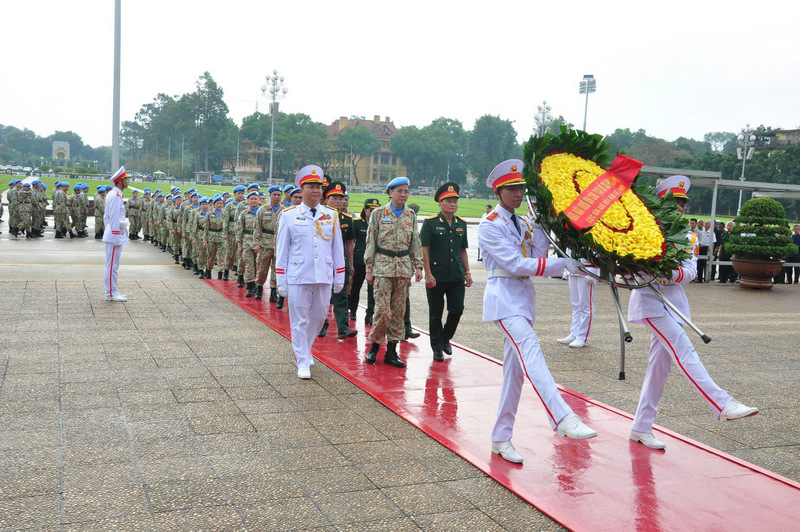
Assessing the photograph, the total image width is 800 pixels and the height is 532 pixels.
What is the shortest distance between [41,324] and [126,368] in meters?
2.68

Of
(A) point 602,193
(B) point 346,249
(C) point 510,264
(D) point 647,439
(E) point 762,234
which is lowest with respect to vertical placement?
(D) point 647,439

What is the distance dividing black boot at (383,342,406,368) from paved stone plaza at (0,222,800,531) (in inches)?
30.1

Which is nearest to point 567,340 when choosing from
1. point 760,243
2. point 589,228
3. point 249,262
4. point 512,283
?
point 512,283

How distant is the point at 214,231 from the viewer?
13938 mm

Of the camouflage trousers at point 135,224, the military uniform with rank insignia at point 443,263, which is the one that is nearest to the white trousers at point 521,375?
the military uniform with rank insignia at point 443,263

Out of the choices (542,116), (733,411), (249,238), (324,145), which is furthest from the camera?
(324,145)

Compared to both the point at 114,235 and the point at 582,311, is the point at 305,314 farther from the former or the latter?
the point at 114,235

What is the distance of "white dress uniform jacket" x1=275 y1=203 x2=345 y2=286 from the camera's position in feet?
22.5

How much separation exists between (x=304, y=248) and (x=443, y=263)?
5.36 feet

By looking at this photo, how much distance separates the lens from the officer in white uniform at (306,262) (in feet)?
22.5

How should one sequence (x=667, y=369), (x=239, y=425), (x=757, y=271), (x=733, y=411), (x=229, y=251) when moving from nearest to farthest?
(x=733, y=411)
(x=667, y=369)
(x=239, y=425)
(x=229, y=251)
(x=757, y=271)

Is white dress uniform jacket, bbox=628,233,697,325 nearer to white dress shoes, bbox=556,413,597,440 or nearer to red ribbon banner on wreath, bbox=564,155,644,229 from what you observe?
red ribbon banner on wreath, bbox=564,155,644,229

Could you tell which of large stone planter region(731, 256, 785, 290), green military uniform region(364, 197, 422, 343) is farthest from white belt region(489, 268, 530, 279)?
→ large stone planter region(731, 256, 785, 290)

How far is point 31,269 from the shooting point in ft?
46.9
